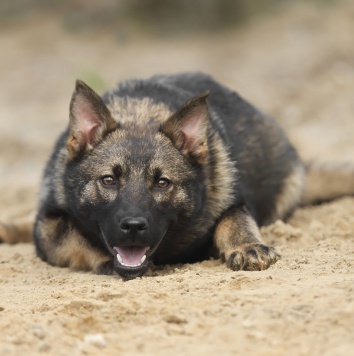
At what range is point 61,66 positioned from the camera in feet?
56.1

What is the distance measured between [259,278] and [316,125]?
8905mm

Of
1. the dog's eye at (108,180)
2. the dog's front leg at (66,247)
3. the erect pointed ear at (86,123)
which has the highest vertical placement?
the erect pointed ear at (86,123)

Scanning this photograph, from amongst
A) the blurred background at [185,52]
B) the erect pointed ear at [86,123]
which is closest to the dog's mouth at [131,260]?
the erect pointed ear at [86,123]

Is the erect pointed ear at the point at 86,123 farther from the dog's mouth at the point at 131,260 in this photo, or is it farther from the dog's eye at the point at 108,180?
the dog's mouth at the point at 131,260

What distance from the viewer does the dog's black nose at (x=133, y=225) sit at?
5.65m

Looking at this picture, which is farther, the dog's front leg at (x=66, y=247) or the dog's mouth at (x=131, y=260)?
the dog's front leg at (x=66, y=247)

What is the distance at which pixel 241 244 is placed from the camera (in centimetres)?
639

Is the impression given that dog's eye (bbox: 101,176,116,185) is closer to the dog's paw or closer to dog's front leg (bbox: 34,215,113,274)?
dog's front leg (bbox: 34,215,113,274)

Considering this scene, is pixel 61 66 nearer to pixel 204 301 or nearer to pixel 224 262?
pixel 224 262

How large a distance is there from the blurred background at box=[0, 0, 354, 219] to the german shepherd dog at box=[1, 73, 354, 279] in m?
6.13

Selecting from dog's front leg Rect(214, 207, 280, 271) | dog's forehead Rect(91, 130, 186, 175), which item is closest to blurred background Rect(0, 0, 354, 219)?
dog's front leg Rect(214, 207, 280, 271)

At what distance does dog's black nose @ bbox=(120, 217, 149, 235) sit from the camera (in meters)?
5.65

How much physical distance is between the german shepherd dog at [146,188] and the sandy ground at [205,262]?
22 centimetres

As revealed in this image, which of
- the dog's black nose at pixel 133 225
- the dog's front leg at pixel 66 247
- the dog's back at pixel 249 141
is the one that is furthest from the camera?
the dog's back at pixel 249 141
